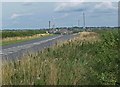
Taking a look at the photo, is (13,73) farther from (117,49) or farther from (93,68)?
(117,49)

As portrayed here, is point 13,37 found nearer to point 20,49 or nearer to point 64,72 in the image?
point 20,49

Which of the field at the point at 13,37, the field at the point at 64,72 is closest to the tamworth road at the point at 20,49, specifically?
the field at the point at 13,37

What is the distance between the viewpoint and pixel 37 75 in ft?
29.7

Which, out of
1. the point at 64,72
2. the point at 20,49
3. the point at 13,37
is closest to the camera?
the point at 64,72

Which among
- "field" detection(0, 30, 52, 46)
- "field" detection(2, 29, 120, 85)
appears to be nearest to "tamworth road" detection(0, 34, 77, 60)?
"field" detection(0, 30, 52, 46)

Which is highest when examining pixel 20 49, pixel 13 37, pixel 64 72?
pixel 64 72

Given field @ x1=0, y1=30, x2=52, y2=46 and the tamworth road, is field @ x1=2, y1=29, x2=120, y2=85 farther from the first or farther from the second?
field @ x1=0, y1=30, x2=52, y2=46

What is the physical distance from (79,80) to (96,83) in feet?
1.46

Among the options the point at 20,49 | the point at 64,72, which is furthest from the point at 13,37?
the point at 64,72

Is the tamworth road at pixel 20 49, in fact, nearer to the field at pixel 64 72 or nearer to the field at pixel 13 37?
the field at pixel 13 37

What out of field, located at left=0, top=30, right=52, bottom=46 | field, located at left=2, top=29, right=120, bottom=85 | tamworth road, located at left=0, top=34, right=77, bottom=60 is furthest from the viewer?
field, located at left=0, top=30, right=52, bottom=46

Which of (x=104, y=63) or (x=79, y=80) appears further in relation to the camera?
(x=104, y=63)

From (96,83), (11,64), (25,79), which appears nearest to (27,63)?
(11,64)

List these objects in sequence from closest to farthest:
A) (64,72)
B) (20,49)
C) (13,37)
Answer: (64,72)
(20,49)
(13,37)
